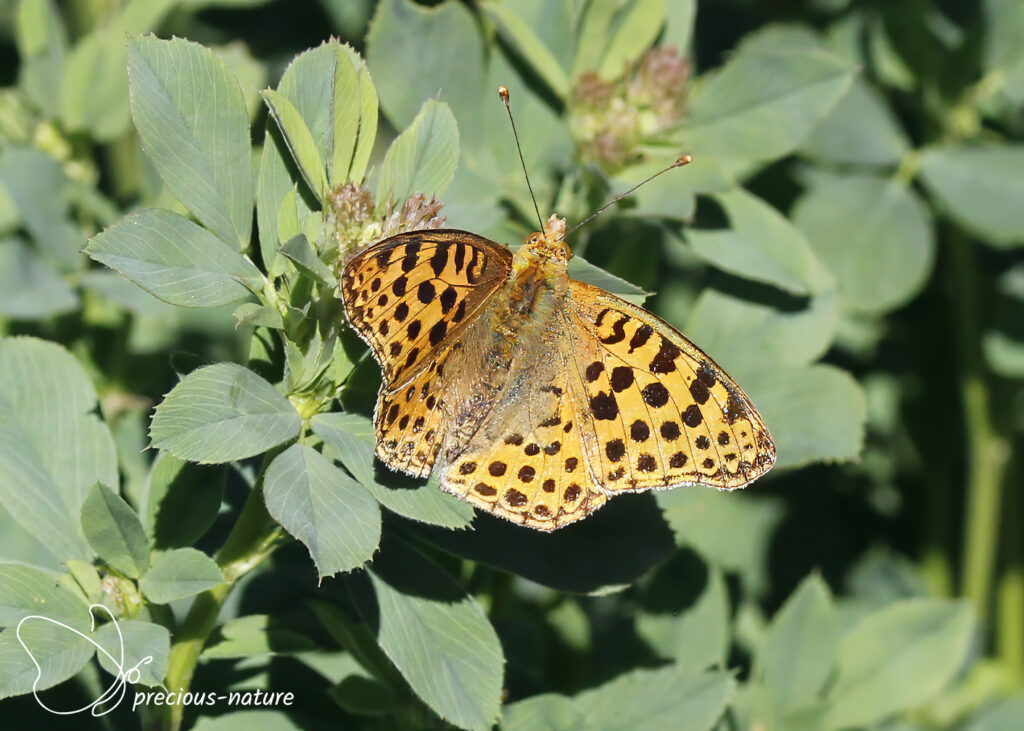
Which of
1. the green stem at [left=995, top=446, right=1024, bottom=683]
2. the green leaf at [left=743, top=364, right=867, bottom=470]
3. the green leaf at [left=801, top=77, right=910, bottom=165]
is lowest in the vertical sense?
the green stem at [left=995, top=446, right=1024, bottom=683]

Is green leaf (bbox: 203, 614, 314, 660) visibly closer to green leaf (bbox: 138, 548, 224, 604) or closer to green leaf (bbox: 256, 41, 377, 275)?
green leaf (bbox: 138, 548, 224, 604)

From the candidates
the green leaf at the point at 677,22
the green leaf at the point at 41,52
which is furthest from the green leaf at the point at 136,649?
the green leaf at the point at 677,22

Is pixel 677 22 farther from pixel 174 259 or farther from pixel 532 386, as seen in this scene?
pixel 174 259

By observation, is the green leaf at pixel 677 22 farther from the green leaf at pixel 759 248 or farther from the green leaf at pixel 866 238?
the green leaf at pixel 866 238

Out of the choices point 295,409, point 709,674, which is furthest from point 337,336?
point 709,674

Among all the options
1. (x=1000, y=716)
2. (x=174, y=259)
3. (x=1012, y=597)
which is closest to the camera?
(x=174, y=259)

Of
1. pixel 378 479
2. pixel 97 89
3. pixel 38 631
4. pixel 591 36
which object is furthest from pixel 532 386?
pixel 97 89

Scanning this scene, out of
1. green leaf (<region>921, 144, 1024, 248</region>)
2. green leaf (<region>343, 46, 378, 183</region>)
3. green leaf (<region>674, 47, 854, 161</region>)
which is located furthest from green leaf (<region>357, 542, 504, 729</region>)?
green leaf (<region>921, 144, 1024, 248</region>)
